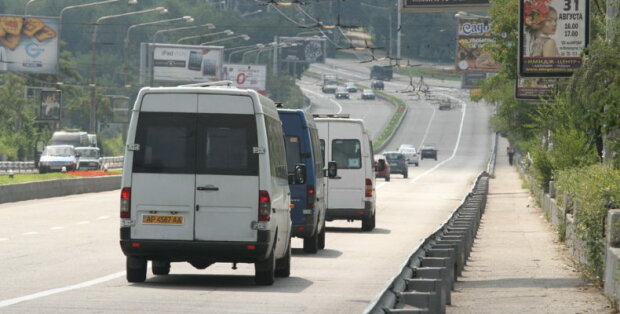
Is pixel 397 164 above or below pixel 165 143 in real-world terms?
below

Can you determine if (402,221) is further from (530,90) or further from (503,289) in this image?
(503,289)

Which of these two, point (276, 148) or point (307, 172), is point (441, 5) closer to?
point (307, 172)

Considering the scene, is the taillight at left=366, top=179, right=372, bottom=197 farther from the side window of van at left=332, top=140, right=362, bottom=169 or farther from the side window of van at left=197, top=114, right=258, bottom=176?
the side window of van at left=197, top=114, right=258, bottom=176

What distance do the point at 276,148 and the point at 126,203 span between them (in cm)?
207

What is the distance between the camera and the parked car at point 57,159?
247ft

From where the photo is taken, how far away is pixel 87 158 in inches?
3241

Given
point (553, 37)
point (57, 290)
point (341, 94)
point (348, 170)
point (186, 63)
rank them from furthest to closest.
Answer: point (341, 94), point (186, 63), point (348, 170), point (553, 37), point (57, 290)

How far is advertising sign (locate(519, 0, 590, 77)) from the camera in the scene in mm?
26281

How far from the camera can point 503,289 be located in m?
17.9

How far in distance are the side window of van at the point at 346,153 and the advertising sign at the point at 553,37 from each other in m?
5.69

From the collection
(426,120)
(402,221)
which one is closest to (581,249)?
(402,221)

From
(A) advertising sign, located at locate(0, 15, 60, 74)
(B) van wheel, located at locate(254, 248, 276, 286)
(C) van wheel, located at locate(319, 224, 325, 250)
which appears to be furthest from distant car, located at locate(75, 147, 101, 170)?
(B) van wheel, located at locate(254, 248, 276, 286)

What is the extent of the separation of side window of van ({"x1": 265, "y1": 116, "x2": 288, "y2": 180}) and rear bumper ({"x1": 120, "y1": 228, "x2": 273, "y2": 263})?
35.7 inches

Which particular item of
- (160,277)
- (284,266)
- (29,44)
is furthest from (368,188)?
(29,44)
